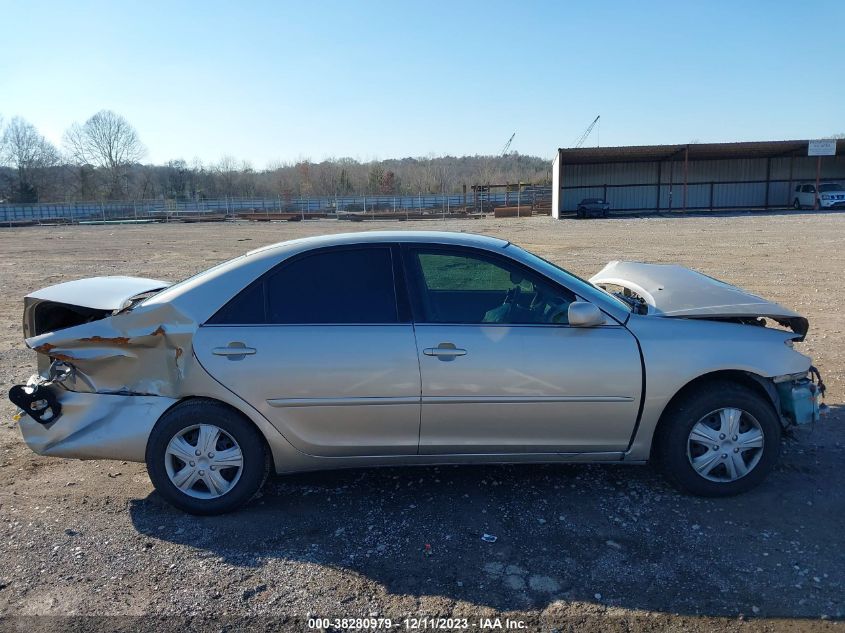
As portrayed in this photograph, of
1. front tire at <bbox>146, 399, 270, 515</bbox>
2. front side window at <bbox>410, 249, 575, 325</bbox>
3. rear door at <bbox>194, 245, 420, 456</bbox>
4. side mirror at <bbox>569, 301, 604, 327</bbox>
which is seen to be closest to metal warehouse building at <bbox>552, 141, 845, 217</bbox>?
front side window at <bbox>410, 249, 575, 325</bbox>

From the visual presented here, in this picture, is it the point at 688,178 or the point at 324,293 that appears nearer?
the point at 324,293

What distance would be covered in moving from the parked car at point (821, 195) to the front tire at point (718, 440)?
4276 cm

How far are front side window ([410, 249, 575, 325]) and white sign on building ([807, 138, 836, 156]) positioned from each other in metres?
43.3

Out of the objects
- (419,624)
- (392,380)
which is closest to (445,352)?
(392,380)

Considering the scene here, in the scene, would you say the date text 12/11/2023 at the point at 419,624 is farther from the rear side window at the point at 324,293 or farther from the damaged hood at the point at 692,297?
the damaged hood at the point at 692,297

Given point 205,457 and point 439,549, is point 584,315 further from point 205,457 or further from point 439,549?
point 205,457

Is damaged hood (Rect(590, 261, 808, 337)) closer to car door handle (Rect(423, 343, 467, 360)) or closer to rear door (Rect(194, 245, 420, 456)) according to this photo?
car door handle (Rect(423, 343, 467, 360))

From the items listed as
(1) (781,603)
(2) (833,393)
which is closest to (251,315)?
(1) (781,603)

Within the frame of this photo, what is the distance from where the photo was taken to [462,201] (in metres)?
57.6

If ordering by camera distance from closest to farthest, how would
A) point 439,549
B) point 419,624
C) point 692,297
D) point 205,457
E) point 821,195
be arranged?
point 419,624, point 439,549, point 205,457, point 692,297, point 821,195

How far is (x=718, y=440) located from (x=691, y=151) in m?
41.9

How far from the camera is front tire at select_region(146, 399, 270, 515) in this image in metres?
3.59

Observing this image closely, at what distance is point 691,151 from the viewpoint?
133 feet

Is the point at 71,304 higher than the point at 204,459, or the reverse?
the point at 71,304
